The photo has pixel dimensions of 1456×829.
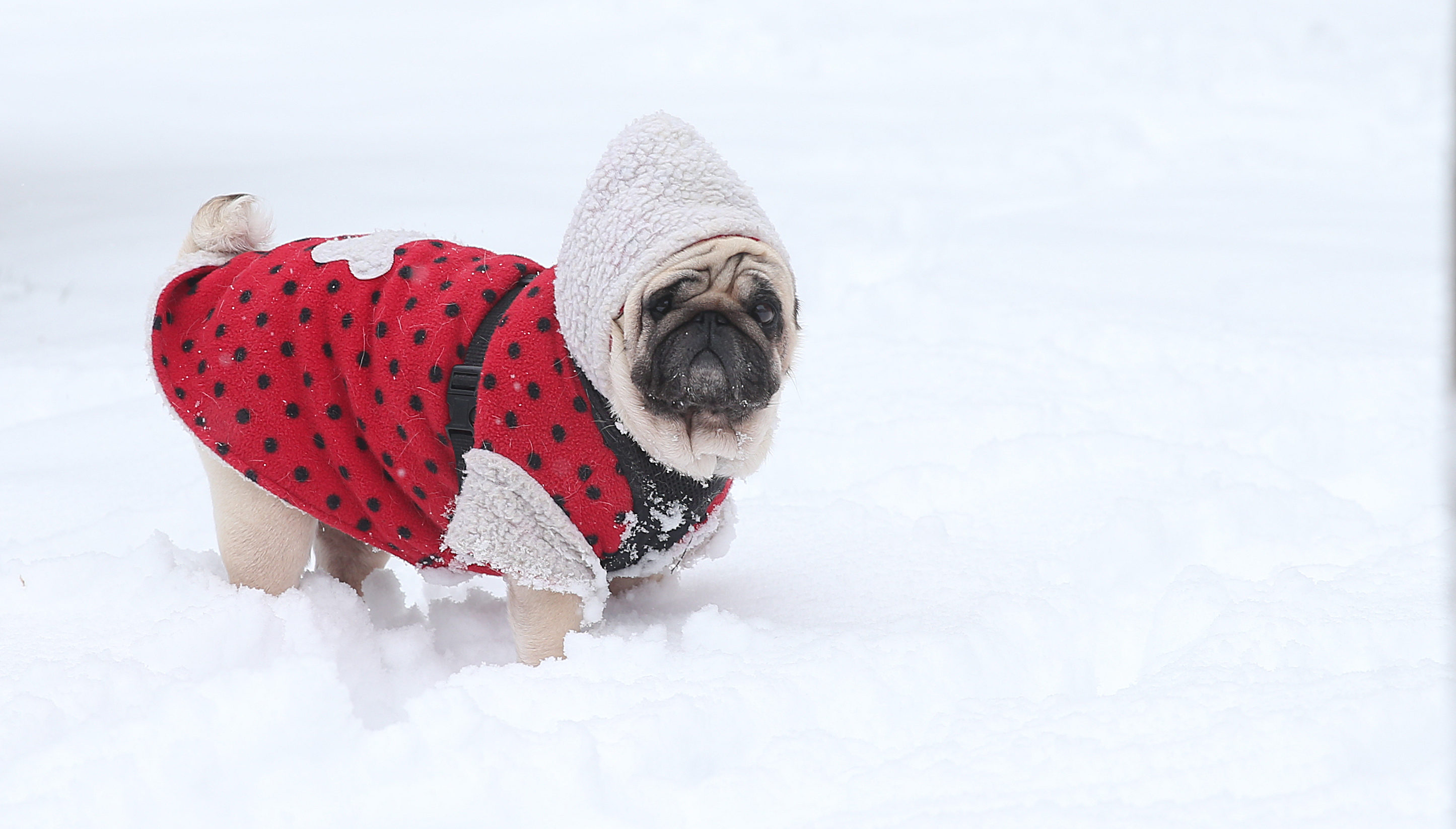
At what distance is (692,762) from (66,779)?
92 centimetres

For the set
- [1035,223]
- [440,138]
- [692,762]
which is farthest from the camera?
[440,138]

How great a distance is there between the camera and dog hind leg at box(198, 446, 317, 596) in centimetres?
253

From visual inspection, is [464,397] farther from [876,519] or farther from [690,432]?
[876,519]

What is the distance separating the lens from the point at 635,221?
217 cm

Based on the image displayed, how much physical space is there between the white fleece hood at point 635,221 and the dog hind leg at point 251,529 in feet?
2.77

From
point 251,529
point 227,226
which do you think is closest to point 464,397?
point 251,529

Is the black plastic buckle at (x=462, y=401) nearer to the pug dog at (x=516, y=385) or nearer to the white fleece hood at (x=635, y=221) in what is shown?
the pug dog at (x=516, y=385)

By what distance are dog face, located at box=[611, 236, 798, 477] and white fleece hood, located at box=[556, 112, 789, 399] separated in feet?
0.10

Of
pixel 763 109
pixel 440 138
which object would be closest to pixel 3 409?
pixel 440 138

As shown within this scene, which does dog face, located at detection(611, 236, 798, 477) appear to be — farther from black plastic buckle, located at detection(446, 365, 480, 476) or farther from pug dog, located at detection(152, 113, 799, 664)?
black plastic buckle, located at detection(446, 365, 480, 476)

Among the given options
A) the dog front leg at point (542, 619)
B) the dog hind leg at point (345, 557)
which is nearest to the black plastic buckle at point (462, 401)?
the dog front leg at point (542, 619)

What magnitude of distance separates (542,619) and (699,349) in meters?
0.69

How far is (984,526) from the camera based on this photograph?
126 inches

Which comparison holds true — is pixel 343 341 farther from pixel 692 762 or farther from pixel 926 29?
pixel 926 29
